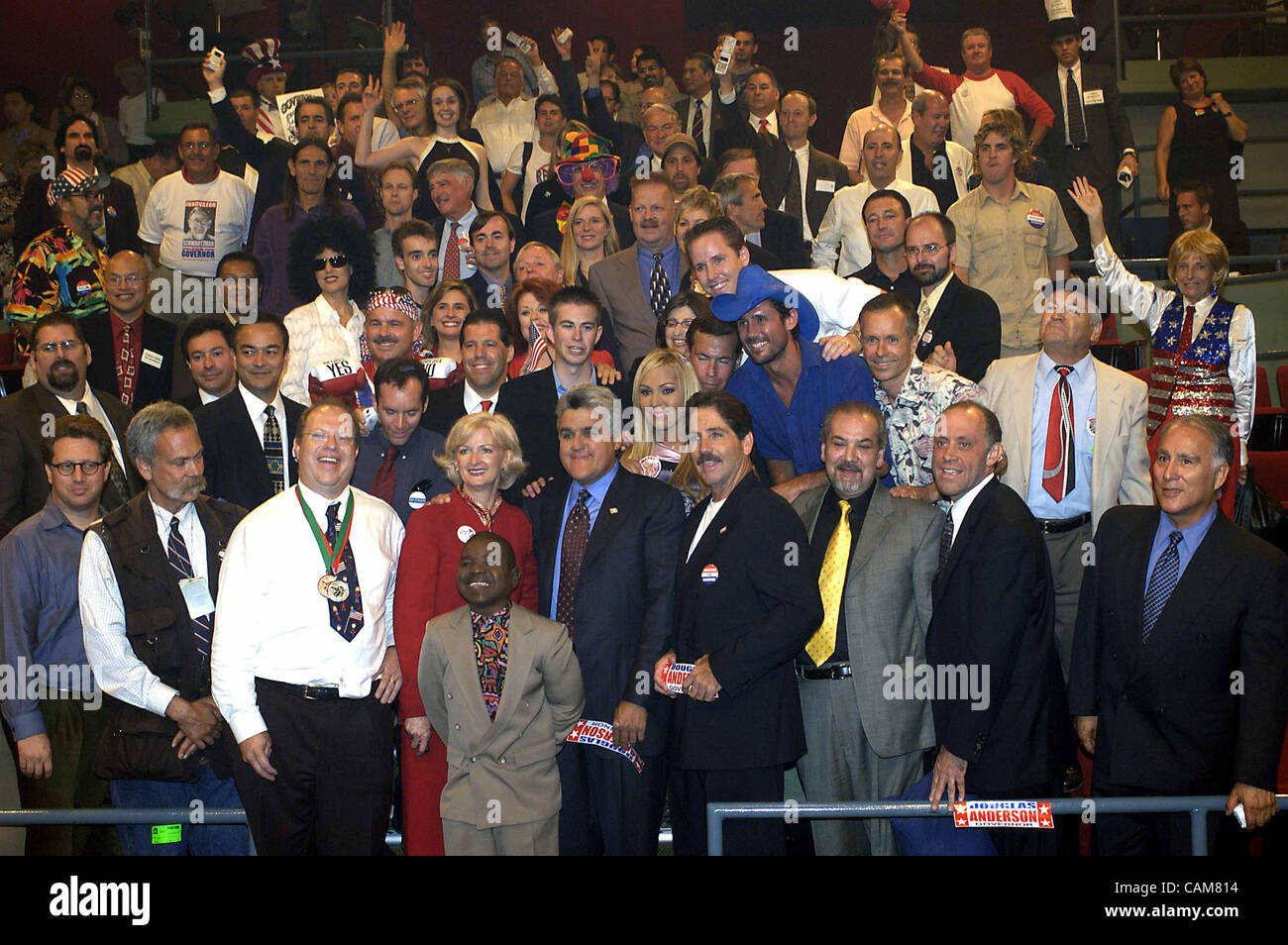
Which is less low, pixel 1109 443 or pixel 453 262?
pixel 453 262

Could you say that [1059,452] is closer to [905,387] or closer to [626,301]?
[905,387]

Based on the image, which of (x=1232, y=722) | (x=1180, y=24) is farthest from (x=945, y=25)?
(x=1232, y=722)

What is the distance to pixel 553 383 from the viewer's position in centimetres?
581

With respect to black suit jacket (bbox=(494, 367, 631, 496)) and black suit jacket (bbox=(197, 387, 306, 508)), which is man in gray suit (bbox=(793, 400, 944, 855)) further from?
black suit jacket (bbox=(197, 387, 306, 508))

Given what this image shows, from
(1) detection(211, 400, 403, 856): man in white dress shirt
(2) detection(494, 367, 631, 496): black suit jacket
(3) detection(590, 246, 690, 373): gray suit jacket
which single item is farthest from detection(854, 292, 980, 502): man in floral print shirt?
(1) detection(211, 400, 403, 856): man in white dress shirt

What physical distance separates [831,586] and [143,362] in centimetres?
417

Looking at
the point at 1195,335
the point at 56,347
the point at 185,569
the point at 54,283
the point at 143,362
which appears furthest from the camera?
the point at 54,283

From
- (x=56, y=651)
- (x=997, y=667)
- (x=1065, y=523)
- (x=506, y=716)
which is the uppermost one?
(x=1065, y=523)

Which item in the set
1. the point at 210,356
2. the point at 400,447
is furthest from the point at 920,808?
the point at 210,356

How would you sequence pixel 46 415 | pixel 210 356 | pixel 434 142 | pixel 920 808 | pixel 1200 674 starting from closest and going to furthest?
1. pixel 920 808
2. pixel 1200 674
3. pixel 46 415
4. pixel 210 356
5. pixel 434 142

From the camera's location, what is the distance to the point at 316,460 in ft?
15.1

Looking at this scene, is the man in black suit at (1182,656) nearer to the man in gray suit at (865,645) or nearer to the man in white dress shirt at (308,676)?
the man in gray suit at (865,645)

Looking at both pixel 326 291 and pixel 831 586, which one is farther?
pixel 326 291
